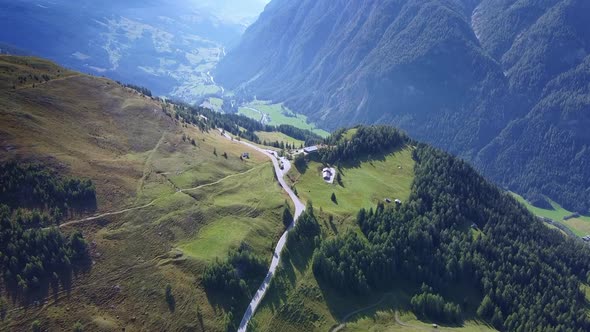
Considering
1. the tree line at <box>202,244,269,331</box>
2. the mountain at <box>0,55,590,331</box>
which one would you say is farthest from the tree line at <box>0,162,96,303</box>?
the tree line at <box>202,244,269,331</box>

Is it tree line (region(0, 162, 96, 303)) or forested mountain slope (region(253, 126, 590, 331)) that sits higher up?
forested mountain slope (region(253, 126, 590, 331))

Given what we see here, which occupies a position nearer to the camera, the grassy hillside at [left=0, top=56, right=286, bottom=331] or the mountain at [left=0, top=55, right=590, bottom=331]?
the grassy hillside at [left=0, top=56, right=286, bottom=331]

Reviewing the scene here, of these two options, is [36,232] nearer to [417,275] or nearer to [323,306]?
[323,306]

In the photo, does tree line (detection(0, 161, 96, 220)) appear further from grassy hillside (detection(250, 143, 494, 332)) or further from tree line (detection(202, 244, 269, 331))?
grassy hillside (detection(250, 143, 494, 332))

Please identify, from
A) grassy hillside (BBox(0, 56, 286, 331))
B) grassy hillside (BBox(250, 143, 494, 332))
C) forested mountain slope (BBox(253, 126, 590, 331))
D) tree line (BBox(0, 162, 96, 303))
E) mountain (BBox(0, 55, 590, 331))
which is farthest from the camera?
forested mountain slope (BBox(253, 126, 590, 331))

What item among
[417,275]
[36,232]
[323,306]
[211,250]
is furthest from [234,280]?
[417,275]

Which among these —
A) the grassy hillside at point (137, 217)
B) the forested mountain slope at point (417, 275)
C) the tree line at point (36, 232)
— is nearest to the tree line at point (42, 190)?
the tree line at point (36, 232)

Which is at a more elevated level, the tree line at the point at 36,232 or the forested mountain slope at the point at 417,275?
the forested mountain slope at the point at 417,275

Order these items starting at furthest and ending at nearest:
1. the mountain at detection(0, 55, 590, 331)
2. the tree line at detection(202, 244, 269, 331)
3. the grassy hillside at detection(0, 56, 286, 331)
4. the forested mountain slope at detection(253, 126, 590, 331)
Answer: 1. the forested mountain slope at detection(253, 126, 590, 331)
2. the tree line at detection(202, 244, 269, 331)
3. the mountain at detection(0, 55, 590, 331)
4. the grassy hillside at detection(0, 56, 286, 331)

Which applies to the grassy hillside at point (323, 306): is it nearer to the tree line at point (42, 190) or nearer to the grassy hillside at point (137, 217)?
the grassy hillside at point (137, 217)
